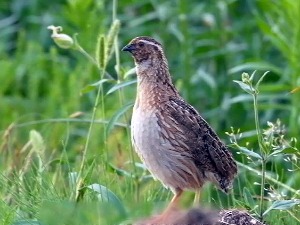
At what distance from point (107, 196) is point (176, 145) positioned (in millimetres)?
1103

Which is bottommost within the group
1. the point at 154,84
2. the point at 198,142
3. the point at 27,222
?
the point at 27,222

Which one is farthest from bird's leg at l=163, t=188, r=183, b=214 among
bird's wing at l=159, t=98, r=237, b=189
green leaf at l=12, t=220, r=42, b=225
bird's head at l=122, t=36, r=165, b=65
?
bird's head at l=122, t=36, r=165, b=65

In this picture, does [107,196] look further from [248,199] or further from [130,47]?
[130,47]

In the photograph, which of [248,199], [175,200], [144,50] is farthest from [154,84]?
[248,199]

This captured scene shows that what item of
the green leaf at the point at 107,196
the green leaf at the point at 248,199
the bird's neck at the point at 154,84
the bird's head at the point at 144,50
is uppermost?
the bird's head at the point at 144,50

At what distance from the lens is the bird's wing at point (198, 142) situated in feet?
20.9

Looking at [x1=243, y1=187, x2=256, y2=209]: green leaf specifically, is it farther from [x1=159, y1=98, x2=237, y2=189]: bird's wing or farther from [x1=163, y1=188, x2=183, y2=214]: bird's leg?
[x1=159, y1=98, x2=237, y2=189]: bird's wing

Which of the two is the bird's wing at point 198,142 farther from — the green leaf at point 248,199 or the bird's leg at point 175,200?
the green leaf at point 248,199

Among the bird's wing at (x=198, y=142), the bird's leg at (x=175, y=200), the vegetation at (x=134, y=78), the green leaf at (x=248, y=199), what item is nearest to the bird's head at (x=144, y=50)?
the vegetation at (x=134, y=78)

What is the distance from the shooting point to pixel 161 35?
11695 mm

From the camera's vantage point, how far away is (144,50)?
260 inches

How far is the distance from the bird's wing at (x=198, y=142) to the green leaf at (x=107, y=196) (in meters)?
0.81

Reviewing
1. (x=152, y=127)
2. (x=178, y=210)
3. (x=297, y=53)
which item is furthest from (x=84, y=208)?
(x=297, y=53)

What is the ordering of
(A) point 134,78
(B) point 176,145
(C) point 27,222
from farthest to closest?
(A) point 134,78 < (B) point 176,145 < (C) point 27,222
